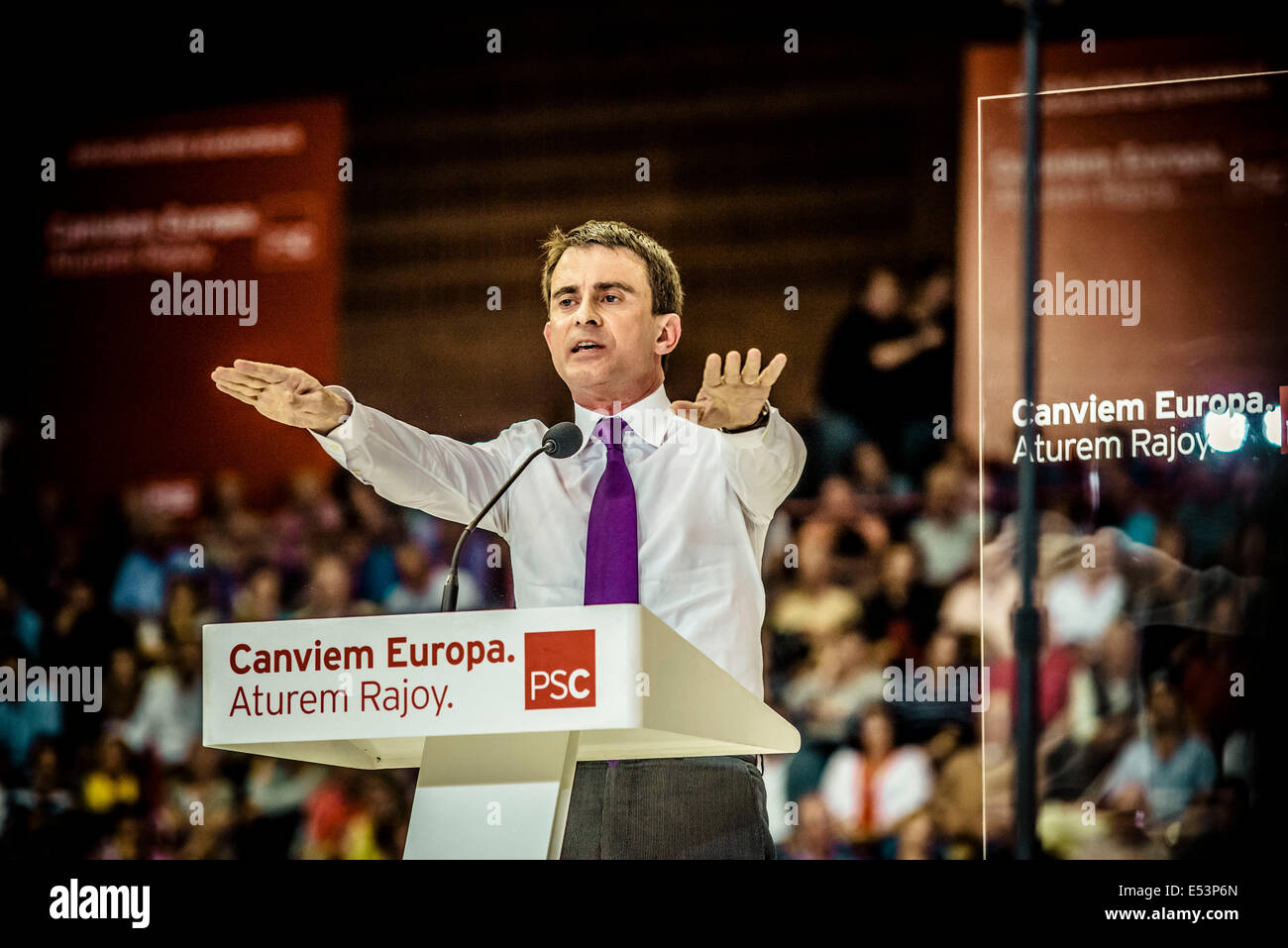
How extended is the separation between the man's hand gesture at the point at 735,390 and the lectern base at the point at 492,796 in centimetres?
102

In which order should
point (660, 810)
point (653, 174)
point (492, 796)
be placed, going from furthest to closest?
point (653, 174)
point (660, 810)
point (492, 796)

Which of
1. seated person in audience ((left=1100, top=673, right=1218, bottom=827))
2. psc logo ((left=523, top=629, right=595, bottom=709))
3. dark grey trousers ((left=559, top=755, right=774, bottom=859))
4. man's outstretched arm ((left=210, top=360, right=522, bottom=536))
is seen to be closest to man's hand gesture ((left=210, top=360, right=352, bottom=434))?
man's outstretched arm ((left=210, top=360, right=522, bottom=536))

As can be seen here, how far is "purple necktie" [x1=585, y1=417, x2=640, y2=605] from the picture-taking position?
2.81 meters

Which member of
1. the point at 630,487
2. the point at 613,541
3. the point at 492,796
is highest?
the point at 630,487

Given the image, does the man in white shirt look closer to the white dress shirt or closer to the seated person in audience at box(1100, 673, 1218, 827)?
the white dress shirt

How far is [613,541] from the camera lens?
9.37 ft

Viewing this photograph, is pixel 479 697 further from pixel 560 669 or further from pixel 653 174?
pixel 653 174

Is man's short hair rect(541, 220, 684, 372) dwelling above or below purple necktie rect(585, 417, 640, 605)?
above

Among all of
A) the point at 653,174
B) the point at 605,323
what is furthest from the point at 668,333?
the point at 653,174

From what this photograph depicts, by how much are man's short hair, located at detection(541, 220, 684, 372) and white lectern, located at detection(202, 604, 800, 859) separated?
1.65 meters

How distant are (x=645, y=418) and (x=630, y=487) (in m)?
0.26

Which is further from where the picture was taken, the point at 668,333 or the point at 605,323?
the point at 668,333

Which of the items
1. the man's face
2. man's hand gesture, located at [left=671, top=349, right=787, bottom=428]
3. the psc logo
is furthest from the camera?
the man's face
